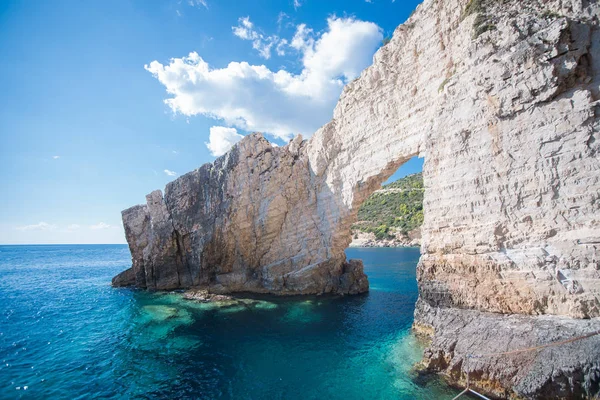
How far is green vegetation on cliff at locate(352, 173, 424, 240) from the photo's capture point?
77581mm

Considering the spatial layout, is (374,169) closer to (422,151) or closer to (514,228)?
(422,151)

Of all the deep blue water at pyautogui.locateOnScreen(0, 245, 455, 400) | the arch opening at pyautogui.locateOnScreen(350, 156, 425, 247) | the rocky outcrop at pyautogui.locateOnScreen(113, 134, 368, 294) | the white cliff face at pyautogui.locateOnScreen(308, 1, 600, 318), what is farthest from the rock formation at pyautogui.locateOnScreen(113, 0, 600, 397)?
the arch opening at pyautogui.locateOnScreen(350, 156, 425, 247)

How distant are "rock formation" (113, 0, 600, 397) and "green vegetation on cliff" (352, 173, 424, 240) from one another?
5644 centimetres

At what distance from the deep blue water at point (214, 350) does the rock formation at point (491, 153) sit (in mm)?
2926

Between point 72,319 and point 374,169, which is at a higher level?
point 374,169

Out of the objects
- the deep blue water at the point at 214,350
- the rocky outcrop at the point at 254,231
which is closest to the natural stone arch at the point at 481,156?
the rocky outcrop at the point at 254,231

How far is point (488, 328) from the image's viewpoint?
10797 mm

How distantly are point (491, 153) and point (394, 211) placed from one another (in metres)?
76.8

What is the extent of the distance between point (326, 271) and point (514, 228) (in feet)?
53.4

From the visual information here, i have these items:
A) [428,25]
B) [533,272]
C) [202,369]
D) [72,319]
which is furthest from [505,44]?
[72,319]

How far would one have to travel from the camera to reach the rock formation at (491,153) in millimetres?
9766

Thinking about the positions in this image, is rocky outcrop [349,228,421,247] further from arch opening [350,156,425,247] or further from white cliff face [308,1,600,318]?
white cliff face [308,1,600,318]

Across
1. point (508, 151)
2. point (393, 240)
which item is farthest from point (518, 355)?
point (393, 240)

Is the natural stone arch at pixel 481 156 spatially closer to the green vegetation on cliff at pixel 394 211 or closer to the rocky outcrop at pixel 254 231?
the rocky outcrop at pixel 254 231
